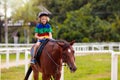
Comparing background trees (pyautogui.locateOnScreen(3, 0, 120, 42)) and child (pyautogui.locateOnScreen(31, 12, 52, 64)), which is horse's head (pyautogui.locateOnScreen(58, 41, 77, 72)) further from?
background trees (pyautogui.locateOnScreen(3, 0, 120, 42))

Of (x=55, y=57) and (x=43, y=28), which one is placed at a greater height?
(x=43, y=28)

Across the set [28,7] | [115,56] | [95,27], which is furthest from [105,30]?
[115,56]

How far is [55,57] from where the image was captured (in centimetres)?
960

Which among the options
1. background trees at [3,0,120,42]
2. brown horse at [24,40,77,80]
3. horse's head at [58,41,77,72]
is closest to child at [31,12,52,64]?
brown horse at [24,40,77,80]

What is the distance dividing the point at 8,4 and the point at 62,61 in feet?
130

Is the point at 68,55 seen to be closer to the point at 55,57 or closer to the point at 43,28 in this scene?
the point at 55,57

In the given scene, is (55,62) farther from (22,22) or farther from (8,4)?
(22,22)

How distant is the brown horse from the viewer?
29.9 ft

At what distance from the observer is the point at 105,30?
5553 cm

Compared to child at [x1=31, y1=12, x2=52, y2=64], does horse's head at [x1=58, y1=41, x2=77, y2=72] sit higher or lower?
lower

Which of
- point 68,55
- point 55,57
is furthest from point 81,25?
point 68,55

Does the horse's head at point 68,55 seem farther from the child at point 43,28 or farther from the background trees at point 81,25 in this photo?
the background trees at point 81,25

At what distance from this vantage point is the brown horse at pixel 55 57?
9117 mm

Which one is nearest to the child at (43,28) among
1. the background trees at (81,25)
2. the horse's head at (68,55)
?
the horse's head at (68,55)
